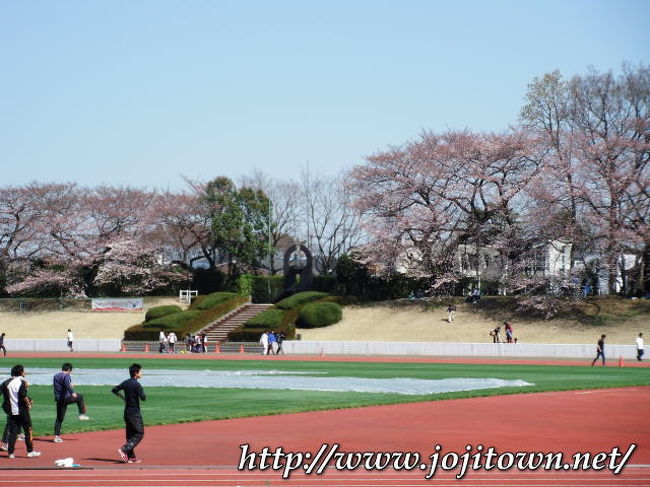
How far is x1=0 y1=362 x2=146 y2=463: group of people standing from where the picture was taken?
1680cm

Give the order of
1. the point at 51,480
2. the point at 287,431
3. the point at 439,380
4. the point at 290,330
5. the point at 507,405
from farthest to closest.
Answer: the point at 290,330 < the point at 439,380 < the point at 507,405 < the point at 287,431 < the point at 51,480

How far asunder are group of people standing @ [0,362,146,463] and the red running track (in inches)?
12.0

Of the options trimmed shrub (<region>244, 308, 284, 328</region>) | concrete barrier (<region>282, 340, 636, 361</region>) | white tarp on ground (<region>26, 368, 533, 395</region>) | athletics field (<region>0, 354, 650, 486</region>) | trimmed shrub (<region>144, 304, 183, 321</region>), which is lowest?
concrete barrier (<region>282, 340, 636, 361</region>)

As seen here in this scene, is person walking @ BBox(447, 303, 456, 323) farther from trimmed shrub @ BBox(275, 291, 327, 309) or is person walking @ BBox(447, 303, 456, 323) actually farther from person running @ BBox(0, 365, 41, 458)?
person running @ BBox(0, 365, 41, 458)

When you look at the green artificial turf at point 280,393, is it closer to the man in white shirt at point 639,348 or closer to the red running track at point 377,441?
the red running track at point 377,441

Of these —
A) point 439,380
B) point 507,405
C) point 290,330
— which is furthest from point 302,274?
point 507,405

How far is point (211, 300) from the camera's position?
76375 mm

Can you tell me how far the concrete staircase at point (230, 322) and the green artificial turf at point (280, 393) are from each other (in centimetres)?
1824

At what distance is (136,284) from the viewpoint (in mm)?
85062

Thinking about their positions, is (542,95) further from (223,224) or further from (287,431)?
(287,431)

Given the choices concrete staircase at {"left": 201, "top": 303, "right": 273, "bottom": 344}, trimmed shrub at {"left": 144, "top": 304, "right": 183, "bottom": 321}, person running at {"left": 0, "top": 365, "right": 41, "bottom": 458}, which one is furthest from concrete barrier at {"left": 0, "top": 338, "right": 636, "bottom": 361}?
person running at {"left": 0, "top": 365, "right": 41, "bottom": 458}

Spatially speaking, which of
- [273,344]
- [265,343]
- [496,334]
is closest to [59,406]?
[265,343]

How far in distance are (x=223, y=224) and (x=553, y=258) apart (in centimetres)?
2898

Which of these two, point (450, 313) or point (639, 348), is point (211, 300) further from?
point (639, 348)
